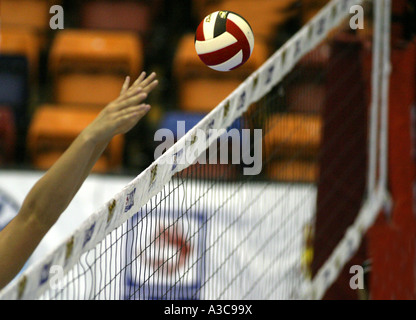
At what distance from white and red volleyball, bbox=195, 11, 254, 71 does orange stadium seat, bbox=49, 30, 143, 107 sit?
12.6ft

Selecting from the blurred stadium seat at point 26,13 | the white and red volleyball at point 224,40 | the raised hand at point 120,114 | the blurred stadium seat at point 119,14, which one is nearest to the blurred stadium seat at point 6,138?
the blurred stadium seat at point 26,13

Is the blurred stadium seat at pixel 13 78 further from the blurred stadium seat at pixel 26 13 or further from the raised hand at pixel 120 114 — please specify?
the raised hand at pixel 120 114

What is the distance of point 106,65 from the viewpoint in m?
6.95

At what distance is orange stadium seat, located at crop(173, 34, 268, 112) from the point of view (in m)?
6.74

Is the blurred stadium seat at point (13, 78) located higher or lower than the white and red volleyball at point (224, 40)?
higher

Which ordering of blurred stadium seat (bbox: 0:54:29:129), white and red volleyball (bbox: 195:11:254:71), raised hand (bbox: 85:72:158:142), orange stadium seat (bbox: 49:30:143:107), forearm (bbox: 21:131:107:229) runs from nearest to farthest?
forearm (bbox: 21:131:107:229)
raised hand (bbox: 85:72:158:142)
white and red volleyball (bbox: 195:11:254:71)
blurred stadium seat (bbox: 0:54:29:129)
orange stadium seat (bbox: 49:30:143:107)

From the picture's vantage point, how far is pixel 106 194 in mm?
5289

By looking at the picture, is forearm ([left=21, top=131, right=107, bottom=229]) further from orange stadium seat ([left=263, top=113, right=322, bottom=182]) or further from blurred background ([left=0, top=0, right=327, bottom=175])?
blurred background ([left=0, top=0, right=327, bottom=175])

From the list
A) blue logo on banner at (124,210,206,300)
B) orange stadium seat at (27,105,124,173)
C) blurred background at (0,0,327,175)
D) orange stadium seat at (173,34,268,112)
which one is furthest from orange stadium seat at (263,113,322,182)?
orange stadium seat at (27,105,124,173)

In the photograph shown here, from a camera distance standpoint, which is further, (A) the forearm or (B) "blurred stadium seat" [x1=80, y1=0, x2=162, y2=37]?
(B) "blurred stadium seat" [x1=80, y1=0, x2=162, y2=37]

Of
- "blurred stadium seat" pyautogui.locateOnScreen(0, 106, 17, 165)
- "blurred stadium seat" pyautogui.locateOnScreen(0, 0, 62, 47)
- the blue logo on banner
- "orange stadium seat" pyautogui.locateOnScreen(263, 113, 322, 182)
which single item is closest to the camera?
the blue logo on banner

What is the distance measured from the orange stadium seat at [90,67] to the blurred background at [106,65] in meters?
0.01

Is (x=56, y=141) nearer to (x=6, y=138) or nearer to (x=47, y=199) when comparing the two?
(x=6, y=138)

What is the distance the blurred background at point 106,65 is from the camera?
6258 mm
